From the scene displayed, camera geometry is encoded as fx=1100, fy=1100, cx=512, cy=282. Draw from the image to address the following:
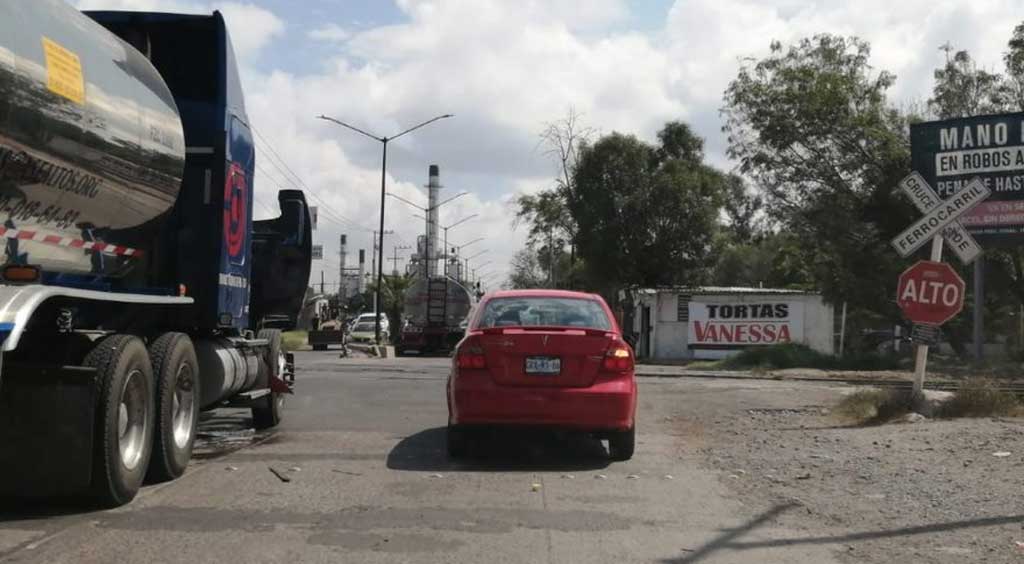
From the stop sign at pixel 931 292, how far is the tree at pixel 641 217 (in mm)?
35268

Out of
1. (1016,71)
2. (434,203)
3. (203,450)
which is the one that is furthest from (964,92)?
(434,203)

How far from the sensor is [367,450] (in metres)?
10.5

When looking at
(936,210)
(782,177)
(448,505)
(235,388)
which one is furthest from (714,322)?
(448,505)

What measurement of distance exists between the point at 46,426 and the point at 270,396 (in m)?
6.14

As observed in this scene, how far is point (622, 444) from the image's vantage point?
995 cm

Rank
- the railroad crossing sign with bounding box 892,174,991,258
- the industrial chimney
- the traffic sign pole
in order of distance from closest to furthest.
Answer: the railroad crossing sign with bounding box 892,174,991,258, the traffic sign pole, the industrial chimney

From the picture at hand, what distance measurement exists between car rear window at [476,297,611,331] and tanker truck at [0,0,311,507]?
255cm

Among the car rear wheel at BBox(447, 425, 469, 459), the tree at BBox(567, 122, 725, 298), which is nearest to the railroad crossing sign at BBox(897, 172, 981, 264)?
the car rear wheel at BBox(447, 425, 469, 459)

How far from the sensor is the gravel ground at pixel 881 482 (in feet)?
21.8

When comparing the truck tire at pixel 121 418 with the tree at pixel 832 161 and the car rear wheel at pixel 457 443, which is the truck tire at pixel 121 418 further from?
the tree at pixel 832 161

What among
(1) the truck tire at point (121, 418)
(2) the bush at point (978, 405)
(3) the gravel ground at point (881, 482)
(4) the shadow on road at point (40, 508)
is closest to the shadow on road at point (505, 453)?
(3) the gravel ground at point (881, 482)

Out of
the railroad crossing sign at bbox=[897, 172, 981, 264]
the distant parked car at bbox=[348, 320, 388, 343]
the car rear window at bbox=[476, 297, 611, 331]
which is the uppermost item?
the railroad crossing sign at bbox=[897, 172, 981, 264]

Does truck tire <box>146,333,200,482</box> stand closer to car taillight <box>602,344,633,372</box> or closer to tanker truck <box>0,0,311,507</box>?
tanker truck <box>0,0,311,507</box>

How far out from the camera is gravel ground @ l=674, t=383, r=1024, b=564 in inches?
261
